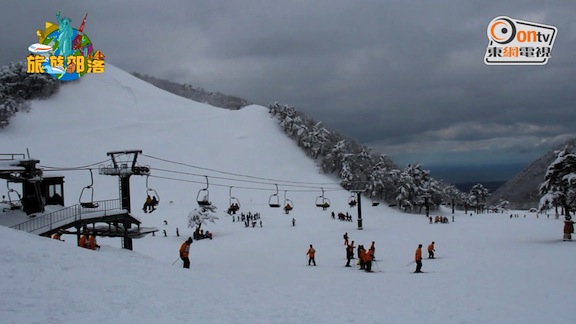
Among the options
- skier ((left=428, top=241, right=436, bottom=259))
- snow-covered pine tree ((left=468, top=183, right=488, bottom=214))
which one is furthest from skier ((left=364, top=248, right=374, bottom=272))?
snow-covered pine tree ((left=468, top=183, right=488, bottom=214))

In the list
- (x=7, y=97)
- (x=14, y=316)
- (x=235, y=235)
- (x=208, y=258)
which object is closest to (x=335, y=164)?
(x=235, y=235)

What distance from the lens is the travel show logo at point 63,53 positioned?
82.6 m

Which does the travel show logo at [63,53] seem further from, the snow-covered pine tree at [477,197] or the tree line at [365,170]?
the snow-covered pine tree at [477,197]

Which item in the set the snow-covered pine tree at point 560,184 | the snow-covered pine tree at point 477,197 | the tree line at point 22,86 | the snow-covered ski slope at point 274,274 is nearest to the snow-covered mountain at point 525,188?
the snow-covered pine tree at point 477,197

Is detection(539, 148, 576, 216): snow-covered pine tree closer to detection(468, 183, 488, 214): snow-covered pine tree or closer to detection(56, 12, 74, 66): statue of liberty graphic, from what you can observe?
detection(468, 183, 488, 214): snow-covered pine tree

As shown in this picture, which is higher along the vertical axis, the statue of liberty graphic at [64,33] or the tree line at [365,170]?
the statue of liberty graphic at [64,33]

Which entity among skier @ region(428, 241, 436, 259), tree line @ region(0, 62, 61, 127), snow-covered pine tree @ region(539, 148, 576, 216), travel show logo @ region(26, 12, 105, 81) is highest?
travel show logo @ region(26, 12, 105, 81)

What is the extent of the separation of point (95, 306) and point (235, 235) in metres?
30.7

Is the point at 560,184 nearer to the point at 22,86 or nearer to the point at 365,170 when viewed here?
the point at 365,170

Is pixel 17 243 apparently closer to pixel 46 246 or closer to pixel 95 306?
pixel 46 246

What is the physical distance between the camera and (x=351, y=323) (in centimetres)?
1209

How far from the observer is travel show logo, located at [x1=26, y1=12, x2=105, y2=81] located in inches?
3251

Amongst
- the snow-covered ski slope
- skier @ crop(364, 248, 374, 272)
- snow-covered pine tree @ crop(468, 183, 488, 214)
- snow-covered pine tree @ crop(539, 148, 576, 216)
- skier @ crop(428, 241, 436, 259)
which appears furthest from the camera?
snow-covered pine tree @ crop(468, 183, 488, 214)

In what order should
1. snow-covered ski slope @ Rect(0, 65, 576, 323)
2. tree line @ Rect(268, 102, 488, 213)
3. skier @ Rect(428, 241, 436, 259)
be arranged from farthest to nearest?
tree line @ Rect(268, 102, 488, 213)
skier @ Rect(428, 241, 436, 259)
snow-covered ski slope @ Rect(0, 65, 576, 323)
